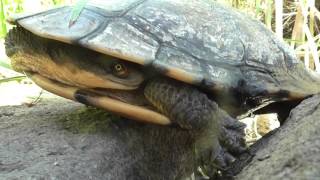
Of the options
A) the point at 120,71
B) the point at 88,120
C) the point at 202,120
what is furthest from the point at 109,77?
the point at 202,120

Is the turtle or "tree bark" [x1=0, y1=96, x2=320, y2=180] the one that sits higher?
the turtle

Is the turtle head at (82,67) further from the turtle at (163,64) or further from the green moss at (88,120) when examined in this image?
the green moss at (88,120)

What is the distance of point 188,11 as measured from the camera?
1764 mm

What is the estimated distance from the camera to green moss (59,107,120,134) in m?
1.63

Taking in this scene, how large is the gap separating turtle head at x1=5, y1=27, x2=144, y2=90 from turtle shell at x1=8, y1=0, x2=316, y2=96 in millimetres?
73

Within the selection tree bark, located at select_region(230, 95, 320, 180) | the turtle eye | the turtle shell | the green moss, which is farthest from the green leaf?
tree bark, located at select_region(230, 95, 320, 180)

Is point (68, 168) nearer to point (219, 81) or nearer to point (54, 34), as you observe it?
point (54, 34)

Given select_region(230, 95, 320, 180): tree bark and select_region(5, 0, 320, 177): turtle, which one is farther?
select_region(5, 0, 320, 177): turtle

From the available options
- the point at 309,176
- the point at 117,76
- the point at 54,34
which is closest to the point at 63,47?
the point at 54,34

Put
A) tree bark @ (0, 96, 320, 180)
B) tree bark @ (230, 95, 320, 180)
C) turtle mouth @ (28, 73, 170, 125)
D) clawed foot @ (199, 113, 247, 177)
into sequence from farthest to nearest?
turtle mouth @ (28, 73, 170, 125) → clawed foot @ (199, 113, 247, 177) → tree bark @ (0, 96, 320, 180) → tree bark @ (230, 95, 320, 180)

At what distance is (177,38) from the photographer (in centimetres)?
167

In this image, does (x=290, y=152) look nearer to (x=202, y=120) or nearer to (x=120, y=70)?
(x=202, y=120)

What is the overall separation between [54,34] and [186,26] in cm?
43

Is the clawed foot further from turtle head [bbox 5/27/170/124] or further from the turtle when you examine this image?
turtle head [bbox 5/27/170/124]
